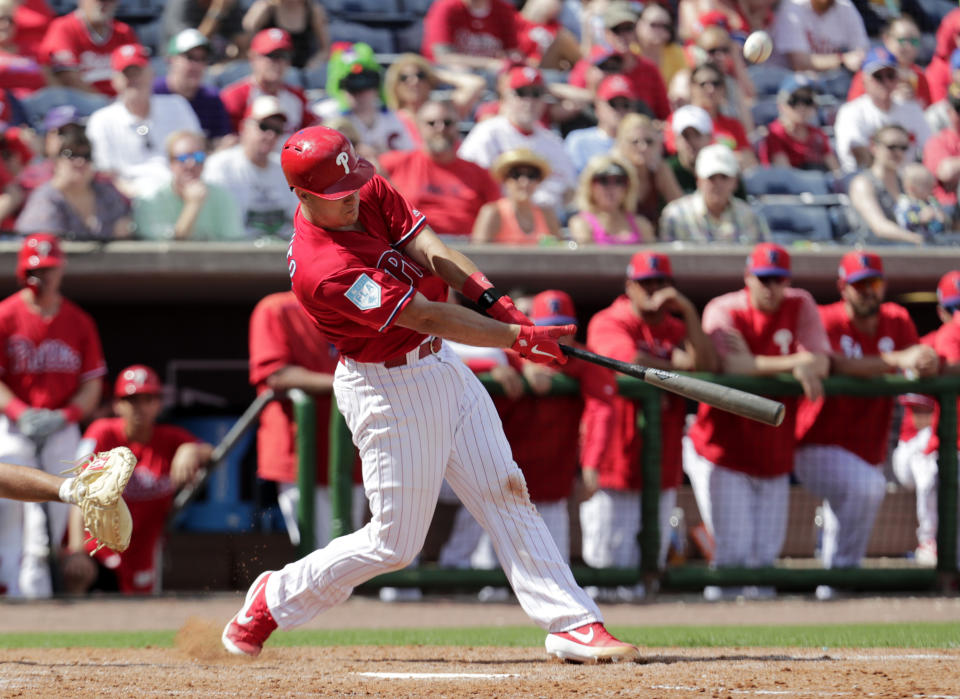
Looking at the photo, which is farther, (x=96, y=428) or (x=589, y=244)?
(x=589, y=244)

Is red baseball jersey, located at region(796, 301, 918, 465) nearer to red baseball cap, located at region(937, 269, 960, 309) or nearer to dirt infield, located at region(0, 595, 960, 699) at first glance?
red baseball cap, located at region(937, 269, 960, 309)

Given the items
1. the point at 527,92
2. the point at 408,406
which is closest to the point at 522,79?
the point at 527,92

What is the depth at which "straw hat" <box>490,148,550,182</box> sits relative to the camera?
7.71 meters

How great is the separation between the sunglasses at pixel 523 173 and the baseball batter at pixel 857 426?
1762 mm

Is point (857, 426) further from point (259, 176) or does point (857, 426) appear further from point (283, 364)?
point (259, 176)

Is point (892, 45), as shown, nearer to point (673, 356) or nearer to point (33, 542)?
point (673, 356)

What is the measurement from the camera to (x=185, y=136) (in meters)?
7.51

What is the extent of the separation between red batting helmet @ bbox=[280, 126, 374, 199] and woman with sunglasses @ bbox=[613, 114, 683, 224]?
439 cm

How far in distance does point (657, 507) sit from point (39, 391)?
3011 millimetres

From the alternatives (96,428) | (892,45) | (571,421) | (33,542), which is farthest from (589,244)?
(892,45)

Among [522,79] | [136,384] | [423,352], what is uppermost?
[522,79]

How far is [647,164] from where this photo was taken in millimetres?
8172

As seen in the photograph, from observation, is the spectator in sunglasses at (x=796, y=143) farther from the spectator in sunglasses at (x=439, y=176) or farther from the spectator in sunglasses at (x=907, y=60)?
the spectator in sunglasses at (x=439, y=176)

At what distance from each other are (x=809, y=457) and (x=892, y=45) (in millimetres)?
4764
